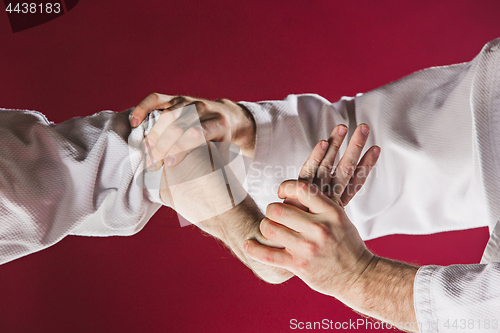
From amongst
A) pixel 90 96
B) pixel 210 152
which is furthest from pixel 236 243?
pixel 90 96

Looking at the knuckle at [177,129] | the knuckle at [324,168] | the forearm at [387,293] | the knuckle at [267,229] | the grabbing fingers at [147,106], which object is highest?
the grabbing fingers at [147,106]

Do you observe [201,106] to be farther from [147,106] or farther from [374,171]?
[374,171]

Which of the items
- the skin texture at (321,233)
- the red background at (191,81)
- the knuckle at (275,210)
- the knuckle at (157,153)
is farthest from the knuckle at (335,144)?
the red background at (191,81)

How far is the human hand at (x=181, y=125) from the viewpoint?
0.47m

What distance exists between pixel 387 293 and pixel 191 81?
0.72m

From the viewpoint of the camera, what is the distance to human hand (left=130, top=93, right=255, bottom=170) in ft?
1.54

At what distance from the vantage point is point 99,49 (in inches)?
33.6

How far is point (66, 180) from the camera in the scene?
1.46 ft

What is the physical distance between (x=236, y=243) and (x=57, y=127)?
29 centimetres

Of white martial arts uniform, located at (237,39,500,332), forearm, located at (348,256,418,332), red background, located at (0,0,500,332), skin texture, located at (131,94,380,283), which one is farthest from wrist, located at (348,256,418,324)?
red background, located at (0,0,500,332)

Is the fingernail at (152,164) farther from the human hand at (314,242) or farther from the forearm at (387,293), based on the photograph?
the forearm at (387,293)

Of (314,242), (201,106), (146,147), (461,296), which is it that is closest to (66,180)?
(146,147)

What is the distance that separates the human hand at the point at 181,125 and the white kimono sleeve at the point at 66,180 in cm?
2

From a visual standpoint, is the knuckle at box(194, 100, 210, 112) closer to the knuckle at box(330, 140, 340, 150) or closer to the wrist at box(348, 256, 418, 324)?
the knuckle at box(330, 140, 340, 150)
